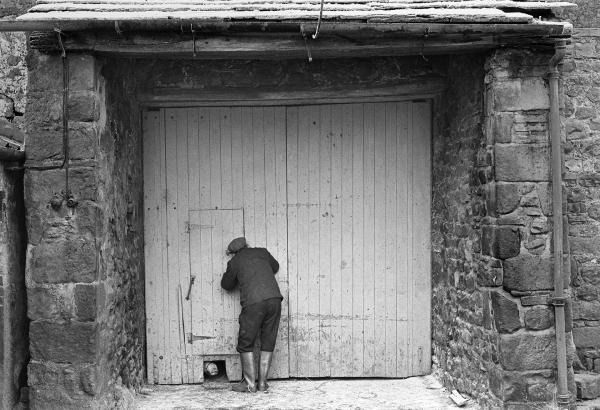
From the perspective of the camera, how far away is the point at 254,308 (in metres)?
5.75

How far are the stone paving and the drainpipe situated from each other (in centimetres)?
78

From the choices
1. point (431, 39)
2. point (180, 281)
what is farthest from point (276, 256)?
point (431, 39)

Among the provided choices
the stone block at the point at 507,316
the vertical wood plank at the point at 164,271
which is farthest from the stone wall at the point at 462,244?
the vertical wood plank at the point at 164,271

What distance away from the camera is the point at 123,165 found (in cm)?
556

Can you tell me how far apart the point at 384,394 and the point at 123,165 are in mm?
2978

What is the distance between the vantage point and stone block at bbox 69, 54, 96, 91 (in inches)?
191

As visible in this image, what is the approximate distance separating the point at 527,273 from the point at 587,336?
4.62ft

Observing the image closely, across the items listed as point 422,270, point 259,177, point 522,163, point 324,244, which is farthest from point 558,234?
point 259,177

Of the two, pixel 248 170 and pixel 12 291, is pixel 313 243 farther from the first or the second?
pixel 12 291

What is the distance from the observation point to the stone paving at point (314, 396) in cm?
555

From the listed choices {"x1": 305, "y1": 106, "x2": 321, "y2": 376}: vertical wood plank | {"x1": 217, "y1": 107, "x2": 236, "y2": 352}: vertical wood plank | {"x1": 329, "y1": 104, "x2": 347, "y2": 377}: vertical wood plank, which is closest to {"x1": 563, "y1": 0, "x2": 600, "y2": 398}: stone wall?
{"x1": 329, "y1": 104, "x2": 347, "y2": 377}: vertical wood plank

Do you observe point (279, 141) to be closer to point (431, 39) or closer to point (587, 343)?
point (431, 39)

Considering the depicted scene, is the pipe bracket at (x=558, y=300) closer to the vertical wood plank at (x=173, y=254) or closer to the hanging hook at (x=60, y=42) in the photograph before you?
the vertical wood plank at (x=173, y=254)

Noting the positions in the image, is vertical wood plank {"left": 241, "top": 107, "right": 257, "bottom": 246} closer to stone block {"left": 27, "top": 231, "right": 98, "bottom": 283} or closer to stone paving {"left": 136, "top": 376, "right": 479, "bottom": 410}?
stone paving {"left": 136, "top": 376, "right": 479, "bottom": 410}
